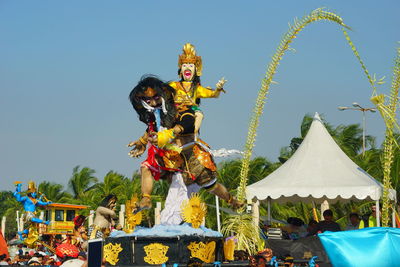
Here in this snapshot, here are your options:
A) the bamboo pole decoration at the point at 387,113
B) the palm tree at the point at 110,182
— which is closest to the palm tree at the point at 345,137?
the palm tree at the point at 110,182

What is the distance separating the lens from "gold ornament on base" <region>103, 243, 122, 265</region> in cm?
970

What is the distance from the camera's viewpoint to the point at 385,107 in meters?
12.1

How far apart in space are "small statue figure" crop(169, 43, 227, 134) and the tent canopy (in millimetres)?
4400

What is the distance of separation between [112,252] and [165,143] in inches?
62.8

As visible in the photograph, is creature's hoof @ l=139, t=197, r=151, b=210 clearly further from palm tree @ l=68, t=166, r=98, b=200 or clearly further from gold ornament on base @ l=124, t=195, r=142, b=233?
palm tree @ l=68, t=166, r=98, b=200

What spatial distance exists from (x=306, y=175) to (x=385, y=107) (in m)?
3.30

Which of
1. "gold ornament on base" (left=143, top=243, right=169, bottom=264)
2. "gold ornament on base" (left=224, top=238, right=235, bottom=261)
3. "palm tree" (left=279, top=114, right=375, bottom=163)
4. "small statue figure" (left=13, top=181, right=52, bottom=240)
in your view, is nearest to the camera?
"gold ornament on base" (left=143, top=243, right=169, bottom=264)

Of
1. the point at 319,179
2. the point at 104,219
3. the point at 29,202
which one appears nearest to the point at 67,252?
the point at 104,219

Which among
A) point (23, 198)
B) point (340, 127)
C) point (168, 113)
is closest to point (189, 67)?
point (168, 113)

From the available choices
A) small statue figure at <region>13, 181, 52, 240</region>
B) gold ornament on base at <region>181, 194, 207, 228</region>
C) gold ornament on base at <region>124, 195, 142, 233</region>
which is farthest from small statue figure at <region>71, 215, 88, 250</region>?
small statue figure at <region>13, 181, 52, 240</region>

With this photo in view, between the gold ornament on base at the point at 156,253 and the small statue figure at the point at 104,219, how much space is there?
219cm

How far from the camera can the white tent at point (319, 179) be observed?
46.4ft

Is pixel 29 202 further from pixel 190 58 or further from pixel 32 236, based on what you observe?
pixel 190 58

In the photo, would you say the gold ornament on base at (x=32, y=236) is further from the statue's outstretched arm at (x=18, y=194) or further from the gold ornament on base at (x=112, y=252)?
the gold ornament on base at (x=112, y=252)
